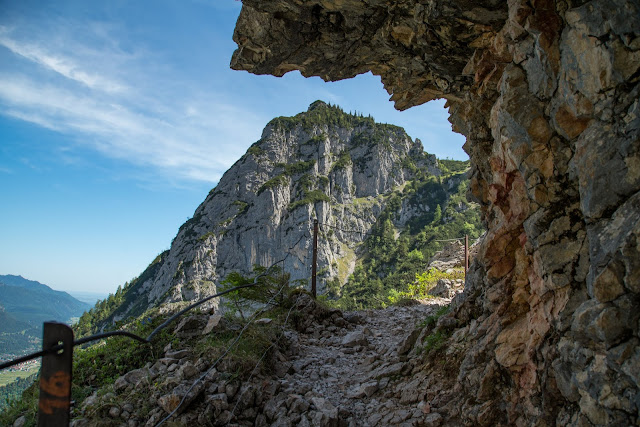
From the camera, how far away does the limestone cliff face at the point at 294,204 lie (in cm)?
10919

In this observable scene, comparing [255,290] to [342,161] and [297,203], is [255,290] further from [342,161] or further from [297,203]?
[342,161]

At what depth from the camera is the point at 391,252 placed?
112438 mm

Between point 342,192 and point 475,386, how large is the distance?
134m

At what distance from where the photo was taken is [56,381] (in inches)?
76.9

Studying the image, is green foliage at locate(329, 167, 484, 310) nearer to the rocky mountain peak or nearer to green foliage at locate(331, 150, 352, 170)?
the rocky mountain peak

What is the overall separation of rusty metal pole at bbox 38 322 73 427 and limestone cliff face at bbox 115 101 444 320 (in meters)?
A: 94.0

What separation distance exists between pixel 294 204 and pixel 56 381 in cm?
11778

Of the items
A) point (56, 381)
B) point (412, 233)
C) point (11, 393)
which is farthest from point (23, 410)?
point (412, 233)

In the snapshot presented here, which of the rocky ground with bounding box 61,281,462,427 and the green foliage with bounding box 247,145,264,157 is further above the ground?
the green foliage with bounding box 247,145,264,157

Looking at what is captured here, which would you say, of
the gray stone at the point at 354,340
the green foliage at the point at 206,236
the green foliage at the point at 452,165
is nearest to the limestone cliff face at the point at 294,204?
the green foliage at the point at 206,236

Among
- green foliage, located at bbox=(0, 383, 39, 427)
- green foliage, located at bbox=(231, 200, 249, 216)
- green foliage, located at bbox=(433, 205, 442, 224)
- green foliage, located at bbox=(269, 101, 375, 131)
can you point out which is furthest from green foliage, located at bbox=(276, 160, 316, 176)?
green foliage, located at bbox=(0, 383, 39, 427)

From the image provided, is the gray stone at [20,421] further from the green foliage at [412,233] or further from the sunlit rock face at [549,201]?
the green foliage at [412,233]

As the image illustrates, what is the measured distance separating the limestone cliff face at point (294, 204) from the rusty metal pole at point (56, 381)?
94.0 m

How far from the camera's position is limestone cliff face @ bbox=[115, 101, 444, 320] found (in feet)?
358
